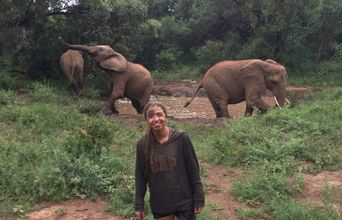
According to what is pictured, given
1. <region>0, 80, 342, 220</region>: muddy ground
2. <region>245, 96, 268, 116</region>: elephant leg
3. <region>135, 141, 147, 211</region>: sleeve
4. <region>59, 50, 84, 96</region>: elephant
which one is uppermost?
→ <region>135, 141, 147, 211</region>: sleeve

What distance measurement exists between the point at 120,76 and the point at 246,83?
9.71ft

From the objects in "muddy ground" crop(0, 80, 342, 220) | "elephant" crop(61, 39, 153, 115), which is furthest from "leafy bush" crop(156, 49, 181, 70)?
"muddy ground" crop(0, 80, 342, 220)

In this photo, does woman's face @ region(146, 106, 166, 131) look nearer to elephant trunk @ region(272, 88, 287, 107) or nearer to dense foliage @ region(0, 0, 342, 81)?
elephant trunk @ region(272, 88, 287, 107)

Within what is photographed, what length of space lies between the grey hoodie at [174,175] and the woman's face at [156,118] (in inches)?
4.4

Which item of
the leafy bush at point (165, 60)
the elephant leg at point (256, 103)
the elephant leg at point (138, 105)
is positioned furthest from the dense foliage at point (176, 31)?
the elephant leg at point (256, 103)

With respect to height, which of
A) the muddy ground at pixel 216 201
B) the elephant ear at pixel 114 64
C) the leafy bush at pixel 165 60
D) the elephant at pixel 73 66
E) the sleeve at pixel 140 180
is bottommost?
the leafy bush at pixel 165 60

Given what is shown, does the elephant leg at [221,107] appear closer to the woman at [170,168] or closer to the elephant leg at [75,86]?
the elephant leg at [75,86]

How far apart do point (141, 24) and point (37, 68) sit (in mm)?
3675

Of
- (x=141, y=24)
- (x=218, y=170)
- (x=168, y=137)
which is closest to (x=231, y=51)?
(x=141, y=24)

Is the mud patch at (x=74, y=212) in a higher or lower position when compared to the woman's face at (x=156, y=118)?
lower

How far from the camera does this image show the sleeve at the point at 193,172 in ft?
13.0

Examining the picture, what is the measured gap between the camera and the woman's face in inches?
155

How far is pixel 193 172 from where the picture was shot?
4.01 meters

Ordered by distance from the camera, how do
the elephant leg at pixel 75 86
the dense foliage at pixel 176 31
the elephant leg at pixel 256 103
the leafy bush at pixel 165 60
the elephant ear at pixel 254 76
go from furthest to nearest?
the leafy bush at pixel 165 60 < the dense foliage at pixel 176 31 < the elephant leg at pixel 75 86 < the elephant ear at pixel 254 76 < the elephant leg at pixel 256 103
